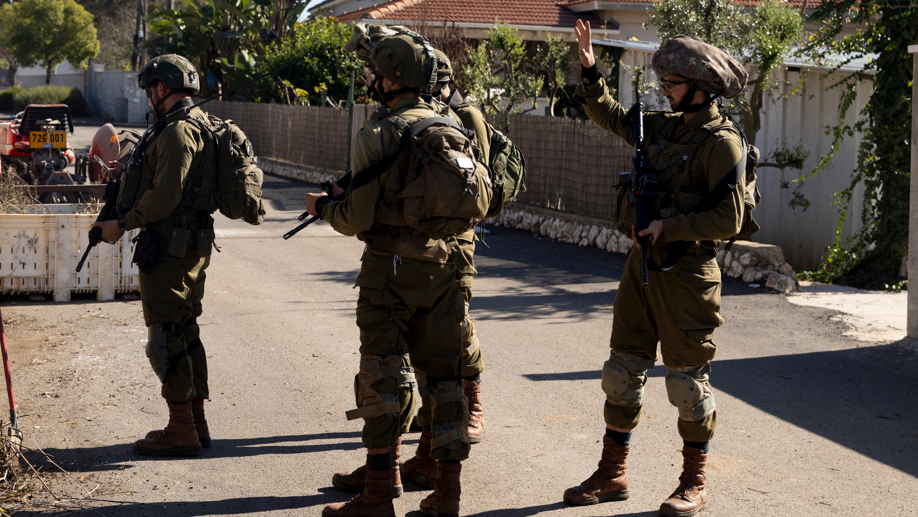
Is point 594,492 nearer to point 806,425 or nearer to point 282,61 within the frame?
point 806,425

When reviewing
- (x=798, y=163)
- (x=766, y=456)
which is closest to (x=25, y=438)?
(x=766, y=456)

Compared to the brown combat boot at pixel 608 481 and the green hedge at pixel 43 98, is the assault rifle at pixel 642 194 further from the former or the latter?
the green hedge at pixel 43 98

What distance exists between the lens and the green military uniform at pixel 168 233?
4.64 m

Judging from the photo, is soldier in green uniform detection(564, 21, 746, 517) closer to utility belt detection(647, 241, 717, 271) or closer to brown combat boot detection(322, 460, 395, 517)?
utility belt detection(647, 241, 717, 271)

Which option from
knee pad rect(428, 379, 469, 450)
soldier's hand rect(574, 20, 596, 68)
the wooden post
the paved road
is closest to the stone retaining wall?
the paved road

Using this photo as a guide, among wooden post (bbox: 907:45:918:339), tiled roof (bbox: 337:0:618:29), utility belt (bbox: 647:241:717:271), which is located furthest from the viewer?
tiled roof (bbox: 337:0:618:29)

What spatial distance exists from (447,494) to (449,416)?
34cm

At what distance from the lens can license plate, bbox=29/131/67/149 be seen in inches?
588

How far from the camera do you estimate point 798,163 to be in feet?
35.6

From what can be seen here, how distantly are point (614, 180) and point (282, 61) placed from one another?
15572 mm

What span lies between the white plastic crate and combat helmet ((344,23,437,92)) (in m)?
5.48

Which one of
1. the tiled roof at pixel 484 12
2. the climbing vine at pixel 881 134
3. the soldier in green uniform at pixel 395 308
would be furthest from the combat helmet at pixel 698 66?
the tiled roof at pixel 484 12

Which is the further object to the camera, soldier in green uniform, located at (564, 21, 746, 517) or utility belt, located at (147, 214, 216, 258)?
utility belt, located at (147, 214, 216, 258)

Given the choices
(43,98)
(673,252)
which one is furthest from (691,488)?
(43,98)
